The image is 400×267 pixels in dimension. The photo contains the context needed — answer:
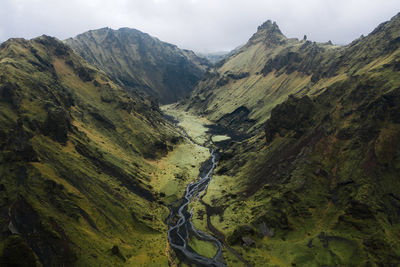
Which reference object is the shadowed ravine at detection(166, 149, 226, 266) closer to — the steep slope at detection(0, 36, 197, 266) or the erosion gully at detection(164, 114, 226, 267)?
the erosion gully at detection(164, 114, 226, 267)

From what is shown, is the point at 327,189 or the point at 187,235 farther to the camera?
the point at 327,189

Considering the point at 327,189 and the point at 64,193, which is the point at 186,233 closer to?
the point at 64,193

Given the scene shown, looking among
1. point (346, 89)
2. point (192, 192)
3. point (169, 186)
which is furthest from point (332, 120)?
point (169, 186)

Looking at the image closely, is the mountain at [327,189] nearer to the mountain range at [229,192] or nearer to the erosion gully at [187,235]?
the mountain range at [229,192]

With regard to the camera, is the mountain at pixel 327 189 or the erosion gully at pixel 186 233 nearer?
the mountain at pixel 327 189

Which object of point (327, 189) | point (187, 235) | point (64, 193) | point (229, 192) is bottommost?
point (64, 193)

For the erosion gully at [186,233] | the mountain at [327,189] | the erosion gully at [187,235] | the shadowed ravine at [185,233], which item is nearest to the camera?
the mountain at [327,189]

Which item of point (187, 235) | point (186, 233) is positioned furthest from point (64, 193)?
point (187, 235)

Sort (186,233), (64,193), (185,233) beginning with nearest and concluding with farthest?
1. (64,193)
2. (186,233)
3. (185,233)

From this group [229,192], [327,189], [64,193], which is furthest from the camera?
[229,192]

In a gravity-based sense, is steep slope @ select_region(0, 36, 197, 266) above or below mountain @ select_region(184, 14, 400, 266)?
below

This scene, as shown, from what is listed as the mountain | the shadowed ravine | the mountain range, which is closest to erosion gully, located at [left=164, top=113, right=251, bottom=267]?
the shadowed ravine

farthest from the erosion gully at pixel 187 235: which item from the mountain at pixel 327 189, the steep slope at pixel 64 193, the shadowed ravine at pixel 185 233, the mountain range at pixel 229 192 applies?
the steep slope at pixel 64 193
